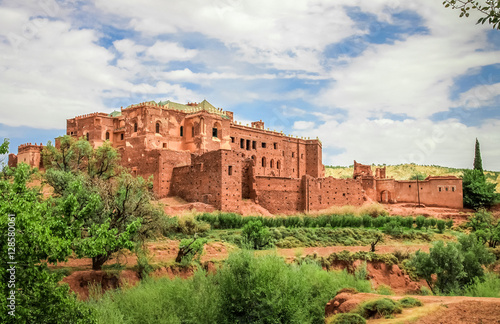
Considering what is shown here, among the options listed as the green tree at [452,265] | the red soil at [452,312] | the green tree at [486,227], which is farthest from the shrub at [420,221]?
the red soil at [452,312]

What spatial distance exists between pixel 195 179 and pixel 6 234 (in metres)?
27.1

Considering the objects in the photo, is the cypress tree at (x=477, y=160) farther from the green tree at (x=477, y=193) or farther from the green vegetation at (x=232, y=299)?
the green vegetation at (x=232, y=299)

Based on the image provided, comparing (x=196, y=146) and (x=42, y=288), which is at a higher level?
(x=196, y=146)

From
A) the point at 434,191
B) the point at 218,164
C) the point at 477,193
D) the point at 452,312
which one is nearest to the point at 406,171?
the point at 477,193

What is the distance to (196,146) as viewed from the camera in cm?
4400

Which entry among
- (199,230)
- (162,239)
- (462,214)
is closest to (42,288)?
(162,239)

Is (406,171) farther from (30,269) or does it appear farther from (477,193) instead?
(30,269)

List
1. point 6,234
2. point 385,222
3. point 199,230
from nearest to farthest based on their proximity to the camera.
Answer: point 6,234 → point 199,230 → point 385,222

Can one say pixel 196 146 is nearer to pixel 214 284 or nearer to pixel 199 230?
pixel 199 230

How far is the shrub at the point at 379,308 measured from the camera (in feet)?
47.3

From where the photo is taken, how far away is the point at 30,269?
11.6 metres

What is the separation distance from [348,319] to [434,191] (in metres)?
34.9

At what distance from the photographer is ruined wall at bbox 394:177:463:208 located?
45625 mm

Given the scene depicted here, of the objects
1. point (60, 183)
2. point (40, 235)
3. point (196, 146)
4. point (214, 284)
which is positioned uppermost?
point (196, 146)
